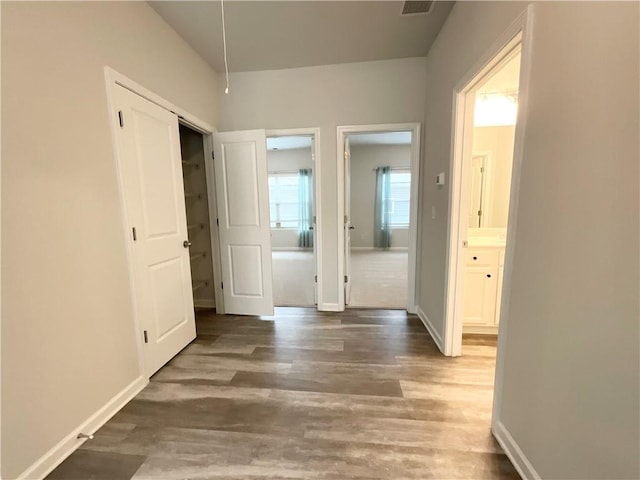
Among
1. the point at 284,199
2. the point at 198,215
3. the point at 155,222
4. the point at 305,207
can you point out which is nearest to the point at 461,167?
the point at 155,222

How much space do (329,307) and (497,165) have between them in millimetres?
2345

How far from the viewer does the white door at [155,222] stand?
1848 millimetres

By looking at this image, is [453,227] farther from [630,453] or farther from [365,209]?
[365,209]

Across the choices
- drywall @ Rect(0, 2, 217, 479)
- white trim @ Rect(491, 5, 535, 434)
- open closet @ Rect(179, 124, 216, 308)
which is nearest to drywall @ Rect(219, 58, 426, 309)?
open closet @ Rect(179, 124, 216, 308)

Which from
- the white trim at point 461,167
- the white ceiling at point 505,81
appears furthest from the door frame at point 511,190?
the white ceiling at point 505,81

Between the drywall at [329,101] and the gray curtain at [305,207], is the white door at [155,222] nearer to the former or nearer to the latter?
the drywall at [329,101]

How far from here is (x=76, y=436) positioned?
1455mm

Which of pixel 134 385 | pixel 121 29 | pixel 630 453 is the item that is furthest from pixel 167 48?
pixel 630 453

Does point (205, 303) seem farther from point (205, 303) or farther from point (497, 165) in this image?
point (497, 165)

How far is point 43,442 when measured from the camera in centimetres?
131

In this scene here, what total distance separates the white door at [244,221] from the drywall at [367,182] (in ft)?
15.5

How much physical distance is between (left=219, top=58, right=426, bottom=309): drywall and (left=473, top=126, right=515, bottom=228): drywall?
0.68 m

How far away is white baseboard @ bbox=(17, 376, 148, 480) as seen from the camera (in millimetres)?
1273

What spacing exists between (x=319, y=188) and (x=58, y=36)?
216 centimetres
